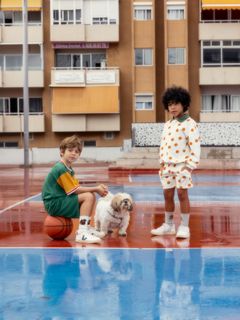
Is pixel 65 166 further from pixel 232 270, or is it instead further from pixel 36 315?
pixel 36 315

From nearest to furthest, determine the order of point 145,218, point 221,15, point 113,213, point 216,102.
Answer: point 113,213 < point 145,218 < point 216,102 < point 221,15

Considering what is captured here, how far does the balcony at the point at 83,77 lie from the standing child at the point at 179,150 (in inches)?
1484

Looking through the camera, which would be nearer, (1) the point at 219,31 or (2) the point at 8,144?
(1) the point at 219,31

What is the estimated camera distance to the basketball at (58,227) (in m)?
8.80

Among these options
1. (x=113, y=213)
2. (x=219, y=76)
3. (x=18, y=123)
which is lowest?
(x=113, y=213)

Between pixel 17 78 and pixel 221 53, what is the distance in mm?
13875

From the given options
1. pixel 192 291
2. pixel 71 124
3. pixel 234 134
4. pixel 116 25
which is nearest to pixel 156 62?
pixel 116 25

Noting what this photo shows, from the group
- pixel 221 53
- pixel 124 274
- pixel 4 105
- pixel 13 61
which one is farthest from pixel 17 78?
pixel 124 274

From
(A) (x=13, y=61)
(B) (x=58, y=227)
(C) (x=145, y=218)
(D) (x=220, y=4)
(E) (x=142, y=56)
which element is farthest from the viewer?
(A) (x=13, y=61)

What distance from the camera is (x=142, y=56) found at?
4719 centimetres

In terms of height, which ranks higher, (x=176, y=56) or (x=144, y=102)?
(x=176, y=56)

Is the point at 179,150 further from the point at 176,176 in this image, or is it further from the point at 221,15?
the point at 221,15

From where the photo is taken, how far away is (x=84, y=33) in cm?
4662

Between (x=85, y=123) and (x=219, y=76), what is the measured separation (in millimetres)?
9486
